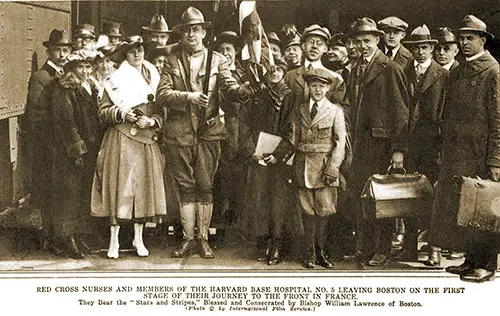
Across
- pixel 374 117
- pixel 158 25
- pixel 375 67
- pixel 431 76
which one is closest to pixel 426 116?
pixel 431 76

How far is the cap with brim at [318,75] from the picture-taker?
19.7 ft

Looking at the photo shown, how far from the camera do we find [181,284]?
19.9 feet

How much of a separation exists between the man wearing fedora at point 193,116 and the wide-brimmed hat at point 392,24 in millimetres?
1174

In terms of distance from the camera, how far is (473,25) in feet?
19.8

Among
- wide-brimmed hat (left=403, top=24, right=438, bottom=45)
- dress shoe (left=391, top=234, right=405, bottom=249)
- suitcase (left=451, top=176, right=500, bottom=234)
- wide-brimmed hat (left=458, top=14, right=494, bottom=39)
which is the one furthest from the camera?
dress shoe (left=391, top=234, right=405, bottom=249)

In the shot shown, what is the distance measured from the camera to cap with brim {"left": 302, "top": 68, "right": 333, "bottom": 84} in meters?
6.00

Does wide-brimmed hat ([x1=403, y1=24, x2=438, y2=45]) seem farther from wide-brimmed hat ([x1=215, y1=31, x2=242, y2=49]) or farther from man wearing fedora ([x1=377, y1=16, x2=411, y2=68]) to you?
wide-brimmed hat ([x1=215, y1=31, x2=242, y2=49])

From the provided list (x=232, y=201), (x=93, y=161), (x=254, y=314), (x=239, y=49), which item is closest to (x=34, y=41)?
(x=93, y=161)

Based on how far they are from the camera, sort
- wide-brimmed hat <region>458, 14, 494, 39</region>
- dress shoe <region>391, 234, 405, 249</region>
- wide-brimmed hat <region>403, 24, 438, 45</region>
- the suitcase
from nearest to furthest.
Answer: the suitcase → wide-brimmed hat <region>458, 14, 494, 39</region> → wide-brimmed hat <region>403, 24, 438, 45</region> → dress shoe <region>391, 234, 405, 249</region>

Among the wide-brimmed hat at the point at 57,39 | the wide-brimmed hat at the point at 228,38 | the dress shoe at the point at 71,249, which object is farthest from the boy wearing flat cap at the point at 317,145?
the wide-brimmed hat at the point at 57,39

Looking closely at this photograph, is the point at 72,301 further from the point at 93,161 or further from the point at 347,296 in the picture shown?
the point at 347,296

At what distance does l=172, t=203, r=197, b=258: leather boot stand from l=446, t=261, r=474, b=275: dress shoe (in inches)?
79.7

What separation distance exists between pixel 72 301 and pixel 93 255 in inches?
15.1

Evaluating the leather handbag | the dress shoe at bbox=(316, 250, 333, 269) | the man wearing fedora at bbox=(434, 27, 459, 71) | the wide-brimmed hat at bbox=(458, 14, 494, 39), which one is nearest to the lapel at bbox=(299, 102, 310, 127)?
the leather handbag
